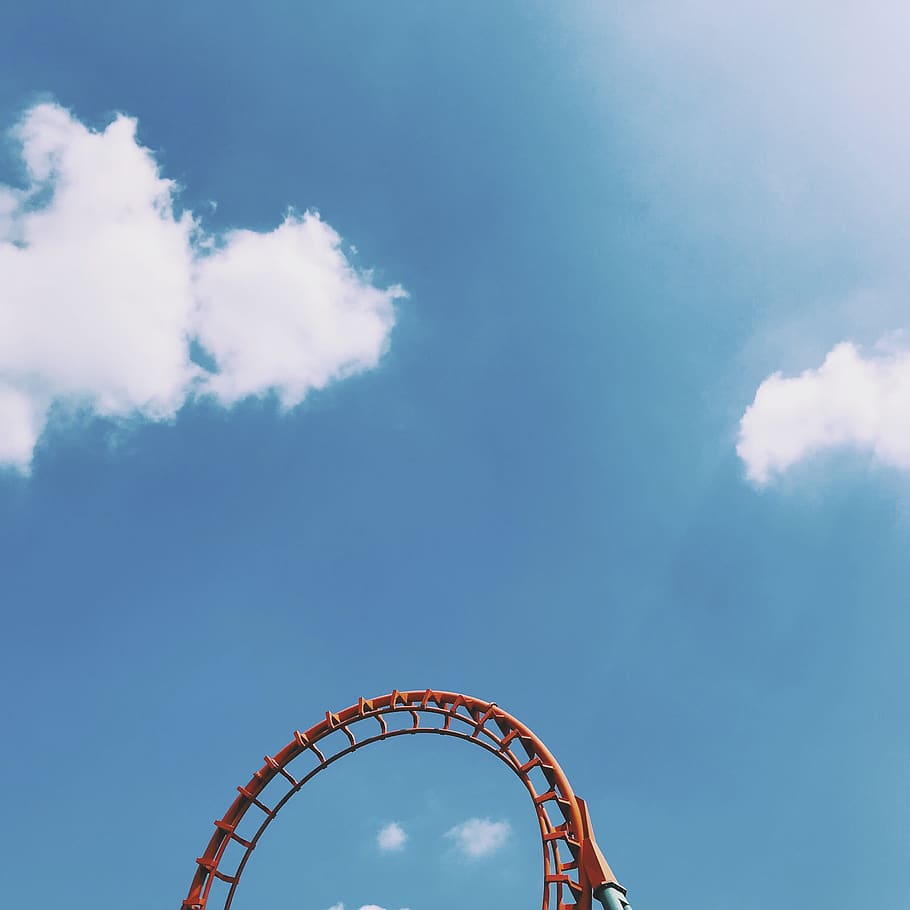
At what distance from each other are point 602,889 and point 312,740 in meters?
7.45

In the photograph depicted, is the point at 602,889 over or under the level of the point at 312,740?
under

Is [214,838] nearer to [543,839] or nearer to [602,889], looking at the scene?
[543,839]

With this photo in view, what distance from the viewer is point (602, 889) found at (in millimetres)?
16016

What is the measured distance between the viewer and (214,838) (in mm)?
19188

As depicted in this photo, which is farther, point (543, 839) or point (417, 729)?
point (417, 729)

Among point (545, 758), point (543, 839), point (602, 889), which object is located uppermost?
point (545, 758)

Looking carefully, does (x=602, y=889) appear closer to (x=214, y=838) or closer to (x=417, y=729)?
(x=417, y=729)

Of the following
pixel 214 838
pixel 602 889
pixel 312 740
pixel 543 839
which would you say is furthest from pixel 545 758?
pixel 214 838

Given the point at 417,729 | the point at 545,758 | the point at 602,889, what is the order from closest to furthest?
the point at 602,889 → the point at 545,758 → the point at 417,729

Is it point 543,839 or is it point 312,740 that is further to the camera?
point 312,740

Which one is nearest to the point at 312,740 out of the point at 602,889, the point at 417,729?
the point at 417,729

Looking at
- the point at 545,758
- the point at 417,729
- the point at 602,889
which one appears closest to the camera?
the point at 602,889

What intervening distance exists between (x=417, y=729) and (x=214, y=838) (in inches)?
204

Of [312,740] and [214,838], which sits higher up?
[312,740]
